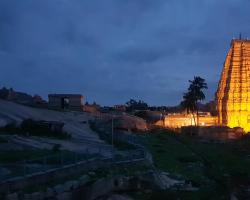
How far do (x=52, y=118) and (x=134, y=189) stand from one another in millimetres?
28983

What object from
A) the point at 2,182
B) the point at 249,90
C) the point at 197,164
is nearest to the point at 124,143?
the point at 197,164

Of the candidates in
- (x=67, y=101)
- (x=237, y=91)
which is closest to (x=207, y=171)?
(x=67, y=101)

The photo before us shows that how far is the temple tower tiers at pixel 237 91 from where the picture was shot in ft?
337

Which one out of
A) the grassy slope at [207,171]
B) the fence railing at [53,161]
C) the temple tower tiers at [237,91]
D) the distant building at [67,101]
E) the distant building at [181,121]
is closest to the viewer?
the fence railing at [53,161]

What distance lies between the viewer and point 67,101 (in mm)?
82312

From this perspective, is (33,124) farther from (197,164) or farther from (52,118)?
(52,118)

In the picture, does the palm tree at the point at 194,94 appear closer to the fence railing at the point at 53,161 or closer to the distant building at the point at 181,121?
the distant building at the point at 181,121

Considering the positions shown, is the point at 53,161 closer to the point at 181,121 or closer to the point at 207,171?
the point at 207,171

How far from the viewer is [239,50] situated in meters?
106

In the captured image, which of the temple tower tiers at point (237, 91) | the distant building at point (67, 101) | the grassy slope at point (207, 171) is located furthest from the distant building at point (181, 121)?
the grassy slope at point (207, 171)

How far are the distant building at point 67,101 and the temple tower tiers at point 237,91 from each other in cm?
3093

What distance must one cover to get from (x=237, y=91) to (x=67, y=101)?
34.3 meters

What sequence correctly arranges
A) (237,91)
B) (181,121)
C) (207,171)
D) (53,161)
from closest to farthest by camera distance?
(53,161), (207,171), (181,121), (237,91)

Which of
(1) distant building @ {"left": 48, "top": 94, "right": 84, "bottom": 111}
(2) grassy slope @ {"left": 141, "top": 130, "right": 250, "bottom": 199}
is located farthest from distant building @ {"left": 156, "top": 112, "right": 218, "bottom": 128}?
(2) grassy slope @ {"left": 141, "top": 130, "right": 250, "bottom": 199}
